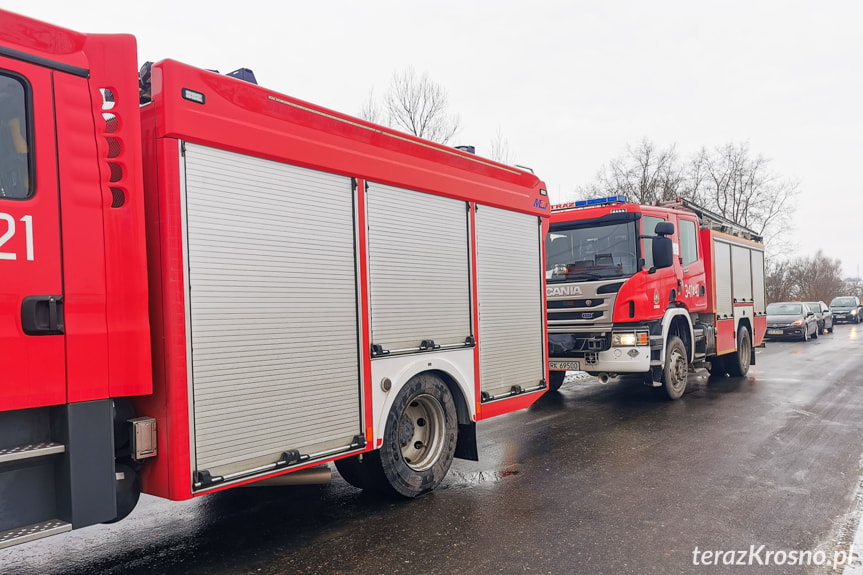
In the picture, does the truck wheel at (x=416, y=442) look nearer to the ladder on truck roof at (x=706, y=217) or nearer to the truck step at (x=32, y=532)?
the truck step at (x=32, y=532)

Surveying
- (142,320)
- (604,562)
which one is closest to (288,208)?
(142,320)

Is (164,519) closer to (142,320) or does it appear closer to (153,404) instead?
(153,404)

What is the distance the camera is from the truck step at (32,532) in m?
2.99

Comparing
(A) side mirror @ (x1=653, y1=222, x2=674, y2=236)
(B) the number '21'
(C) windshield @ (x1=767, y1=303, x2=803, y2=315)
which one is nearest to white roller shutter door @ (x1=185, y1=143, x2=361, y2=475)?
(B) the number '21'

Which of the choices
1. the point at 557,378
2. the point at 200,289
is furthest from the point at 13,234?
the point at 557,378

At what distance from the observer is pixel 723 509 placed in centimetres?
502

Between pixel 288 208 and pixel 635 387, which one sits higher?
pixel 288 208


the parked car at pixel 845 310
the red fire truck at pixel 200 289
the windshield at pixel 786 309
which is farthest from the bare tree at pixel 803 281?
the red fire truck at pixel 200 289

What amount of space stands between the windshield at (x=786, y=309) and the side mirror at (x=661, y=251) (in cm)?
1972

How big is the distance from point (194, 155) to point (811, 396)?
1061 cm

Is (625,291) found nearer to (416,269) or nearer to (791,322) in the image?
(416,269)

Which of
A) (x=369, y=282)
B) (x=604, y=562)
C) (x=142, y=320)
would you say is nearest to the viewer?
(x=142, y=320)

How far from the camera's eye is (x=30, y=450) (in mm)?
3098

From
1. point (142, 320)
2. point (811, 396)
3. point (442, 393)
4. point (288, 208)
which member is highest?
point (288, 208)
